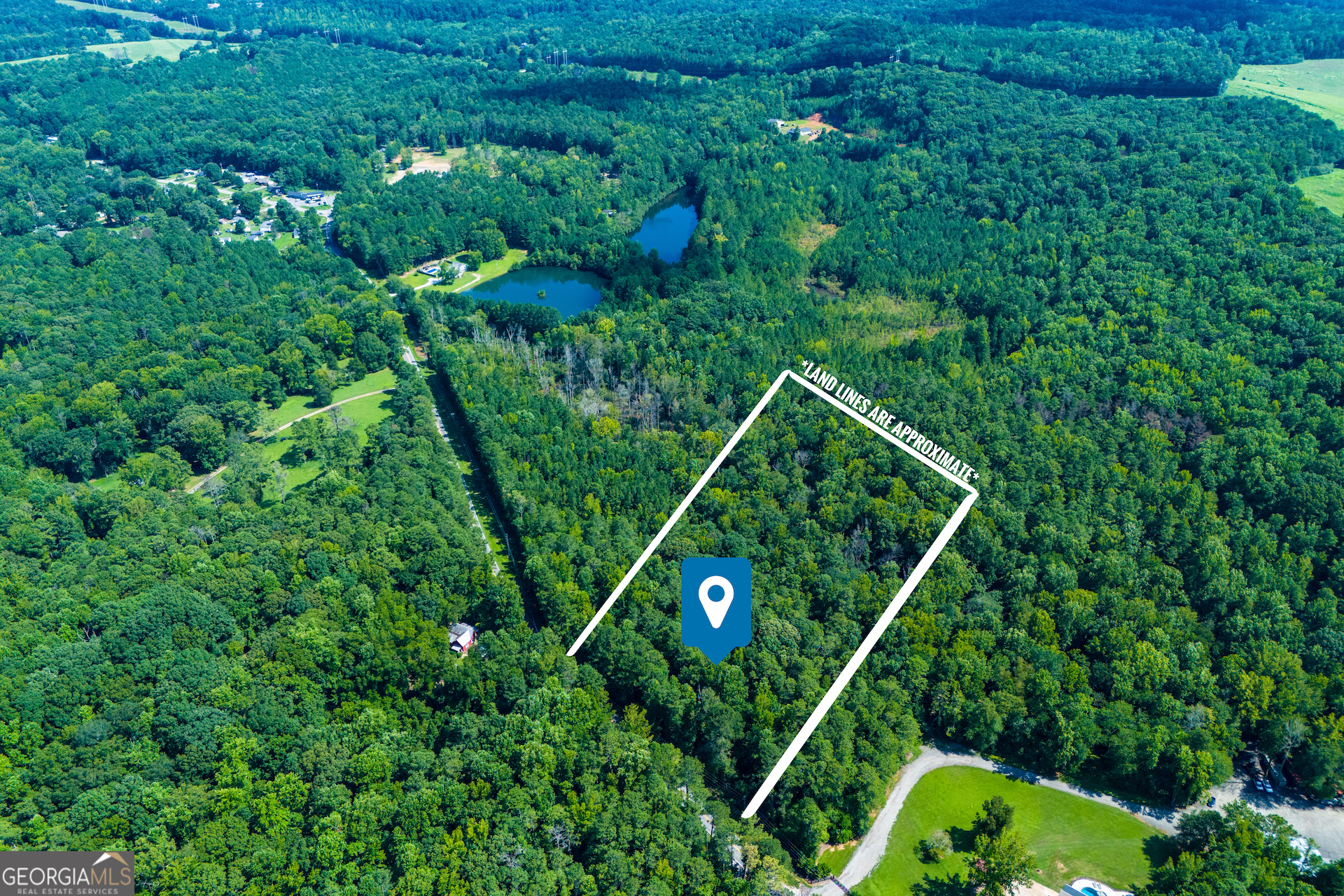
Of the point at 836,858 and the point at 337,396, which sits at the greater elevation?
the point at 836,858

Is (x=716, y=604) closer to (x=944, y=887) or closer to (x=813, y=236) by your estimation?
(x=944, y=887)

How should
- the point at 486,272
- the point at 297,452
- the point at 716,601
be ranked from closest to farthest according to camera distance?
1. the point at 716,601
2. the point at 297,452
3. the point at 486,272

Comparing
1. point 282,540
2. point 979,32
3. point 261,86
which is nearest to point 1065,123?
point 979,32

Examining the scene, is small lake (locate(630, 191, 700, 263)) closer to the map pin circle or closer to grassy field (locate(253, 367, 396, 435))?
grassy field (locate(253, 367, 396, 435))

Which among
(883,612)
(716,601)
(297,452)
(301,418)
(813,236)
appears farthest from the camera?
(813,236)

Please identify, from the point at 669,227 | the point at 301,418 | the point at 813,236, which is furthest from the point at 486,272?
the point at 813,236

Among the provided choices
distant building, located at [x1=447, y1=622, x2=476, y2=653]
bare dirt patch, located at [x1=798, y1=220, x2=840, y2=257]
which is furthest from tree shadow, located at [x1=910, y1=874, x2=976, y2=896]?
bare dirt patch, located at [x1=798, y1=220, x2=840, y2=257]

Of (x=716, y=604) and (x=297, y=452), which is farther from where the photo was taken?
(x=297, y=452)

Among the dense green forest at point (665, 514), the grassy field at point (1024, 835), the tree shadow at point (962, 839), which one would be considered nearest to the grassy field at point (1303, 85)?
the dense green forest at point (665, 514)
